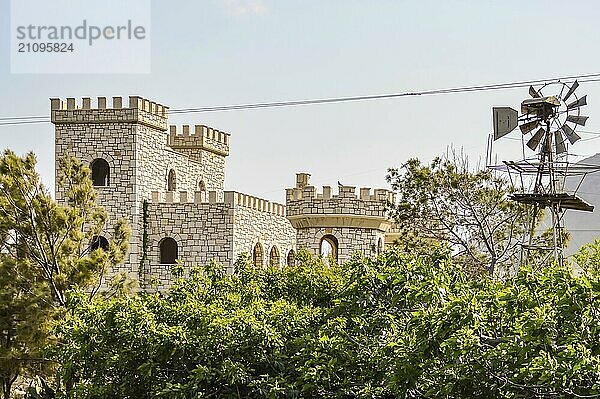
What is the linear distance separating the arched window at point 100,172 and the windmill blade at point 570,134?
16270 millimetres

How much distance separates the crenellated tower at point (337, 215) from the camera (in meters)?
25.9

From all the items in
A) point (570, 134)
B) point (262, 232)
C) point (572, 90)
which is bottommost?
point (262, 232)

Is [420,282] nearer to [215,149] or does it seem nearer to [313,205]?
[313,205]

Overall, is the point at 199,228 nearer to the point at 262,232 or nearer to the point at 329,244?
the point at 262,232

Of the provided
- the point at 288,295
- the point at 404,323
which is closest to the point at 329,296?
the point at 288,295

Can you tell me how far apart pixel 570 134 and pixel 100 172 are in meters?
16.6

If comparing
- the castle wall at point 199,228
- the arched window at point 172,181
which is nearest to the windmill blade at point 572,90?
the castle wall at point 199,228

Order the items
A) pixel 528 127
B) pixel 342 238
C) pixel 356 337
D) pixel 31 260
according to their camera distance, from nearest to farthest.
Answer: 1. pixel 356 337
2. pixel 528 127
3. pixel 31 260
4. pixel 342 238

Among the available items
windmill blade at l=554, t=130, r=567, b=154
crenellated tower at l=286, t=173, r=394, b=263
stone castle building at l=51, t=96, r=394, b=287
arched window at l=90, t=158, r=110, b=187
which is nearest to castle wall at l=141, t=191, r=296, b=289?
stone castle building at l=51, t=96, r=394, b=287

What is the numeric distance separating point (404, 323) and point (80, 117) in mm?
20998

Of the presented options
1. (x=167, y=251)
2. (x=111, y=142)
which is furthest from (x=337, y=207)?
(x=111, y=142)

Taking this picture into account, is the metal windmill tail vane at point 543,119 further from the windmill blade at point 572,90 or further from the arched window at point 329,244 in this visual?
the arched window at point 329,244

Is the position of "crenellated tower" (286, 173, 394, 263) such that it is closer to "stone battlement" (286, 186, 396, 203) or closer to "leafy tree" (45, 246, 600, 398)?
"stone battlement" (286, 186, 396, 203)

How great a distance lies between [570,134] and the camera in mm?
15516
